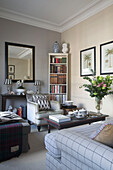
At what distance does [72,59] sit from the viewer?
15.2 feet

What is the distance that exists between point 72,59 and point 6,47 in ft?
6.85

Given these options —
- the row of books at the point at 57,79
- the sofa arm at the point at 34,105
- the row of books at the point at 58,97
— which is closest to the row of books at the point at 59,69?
the row of books at the point at 57,79

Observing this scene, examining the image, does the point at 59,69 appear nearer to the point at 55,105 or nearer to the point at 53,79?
the point at 53,79

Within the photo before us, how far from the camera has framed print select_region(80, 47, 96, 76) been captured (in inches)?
151

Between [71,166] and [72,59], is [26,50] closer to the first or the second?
[72,59]

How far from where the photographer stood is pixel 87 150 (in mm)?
1019

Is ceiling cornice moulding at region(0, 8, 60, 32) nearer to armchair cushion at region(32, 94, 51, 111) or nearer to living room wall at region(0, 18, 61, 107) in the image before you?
living room wall at region(0, 18, 61, 107)

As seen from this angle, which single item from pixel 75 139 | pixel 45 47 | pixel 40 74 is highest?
pixel 45 47

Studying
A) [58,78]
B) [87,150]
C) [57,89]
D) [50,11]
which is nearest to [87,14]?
[50,11]

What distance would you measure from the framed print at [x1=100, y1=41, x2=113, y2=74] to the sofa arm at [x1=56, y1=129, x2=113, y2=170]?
258 centimetres

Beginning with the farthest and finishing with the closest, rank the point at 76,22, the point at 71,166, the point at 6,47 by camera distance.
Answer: the point at 76,22 < the point at 6,47 < the point at 71,166

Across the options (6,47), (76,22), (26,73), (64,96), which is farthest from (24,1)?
(64,96)

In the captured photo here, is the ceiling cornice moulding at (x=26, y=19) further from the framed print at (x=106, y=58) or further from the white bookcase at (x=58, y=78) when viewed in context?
the framed print at (x=106, y=58)

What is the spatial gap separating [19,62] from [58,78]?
1344 mm
